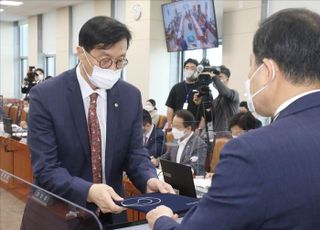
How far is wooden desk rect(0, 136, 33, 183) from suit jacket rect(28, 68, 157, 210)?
3121mm

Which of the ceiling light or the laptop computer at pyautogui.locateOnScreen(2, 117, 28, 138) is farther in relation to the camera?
the ceiling light

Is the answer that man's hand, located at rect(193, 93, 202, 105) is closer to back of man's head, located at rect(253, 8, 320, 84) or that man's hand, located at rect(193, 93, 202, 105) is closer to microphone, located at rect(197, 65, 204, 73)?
microphone, located at rect(197, 65, 204, 73)

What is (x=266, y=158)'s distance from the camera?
2.39ft

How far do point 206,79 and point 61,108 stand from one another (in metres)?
3.20

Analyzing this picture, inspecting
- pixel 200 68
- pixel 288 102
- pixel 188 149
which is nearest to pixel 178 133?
pixel 188 149

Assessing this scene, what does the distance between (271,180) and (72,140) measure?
2.57 feet

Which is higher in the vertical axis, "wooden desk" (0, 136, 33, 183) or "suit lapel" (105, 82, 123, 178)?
"suit lapel" (105, 82, 123, 178)

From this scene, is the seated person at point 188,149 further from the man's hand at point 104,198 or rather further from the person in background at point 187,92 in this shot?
the man's hand at point 104,198

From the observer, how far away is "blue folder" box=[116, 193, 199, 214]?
1146 millimetres

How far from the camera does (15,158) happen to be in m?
4.70

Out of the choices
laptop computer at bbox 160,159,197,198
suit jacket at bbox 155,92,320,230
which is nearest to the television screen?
laptop computer at bbox 160,159,197,198

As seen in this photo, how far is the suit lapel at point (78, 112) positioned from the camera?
1.34 meters

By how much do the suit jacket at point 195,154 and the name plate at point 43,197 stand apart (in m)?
2.11

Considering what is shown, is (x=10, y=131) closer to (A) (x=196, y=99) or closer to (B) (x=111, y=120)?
(A) (x=196, y=99)
